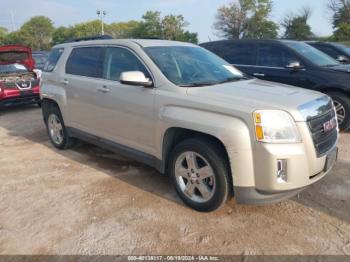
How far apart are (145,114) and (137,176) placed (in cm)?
108

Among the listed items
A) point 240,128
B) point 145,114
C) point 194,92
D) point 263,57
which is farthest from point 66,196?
point 263,57

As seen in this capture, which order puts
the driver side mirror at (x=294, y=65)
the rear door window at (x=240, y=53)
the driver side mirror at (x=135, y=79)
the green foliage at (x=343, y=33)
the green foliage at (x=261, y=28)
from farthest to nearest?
the green foliage at (x=261, y=28)
the green foliage at (x=343, y=33)
the rear door window at (x=240, y=53)
the driver side mirror at (x=294, y=65)
the driver side mirror at (x=135, y=79)

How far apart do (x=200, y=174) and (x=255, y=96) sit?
96cm

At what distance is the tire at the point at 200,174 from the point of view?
10.9 feet

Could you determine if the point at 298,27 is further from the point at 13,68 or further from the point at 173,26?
the point at 13,68

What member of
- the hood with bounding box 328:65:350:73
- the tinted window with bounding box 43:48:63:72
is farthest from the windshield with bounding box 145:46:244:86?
the hood with bounding box 328:65:350:73

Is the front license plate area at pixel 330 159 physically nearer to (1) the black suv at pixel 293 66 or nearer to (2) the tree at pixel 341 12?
(1) the black suv at pixel 293 66

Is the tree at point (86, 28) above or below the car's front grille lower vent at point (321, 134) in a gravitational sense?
above

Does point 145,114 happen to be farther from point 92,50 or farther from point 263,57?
point 263,57

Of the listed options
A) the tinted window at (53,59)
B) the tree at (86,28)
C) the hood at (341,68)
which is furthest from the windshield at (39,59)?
the tree at (86,28)

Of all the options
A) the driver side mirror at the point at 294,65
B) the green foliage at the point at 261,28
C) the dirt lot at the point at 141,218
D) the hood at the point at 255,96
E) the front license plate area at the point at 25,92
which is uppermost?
the green foliage at the point at 261,28

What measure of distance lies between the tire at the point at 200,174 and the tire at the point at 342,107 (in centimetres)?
398

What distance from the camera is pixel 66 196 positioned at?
4.10 metres

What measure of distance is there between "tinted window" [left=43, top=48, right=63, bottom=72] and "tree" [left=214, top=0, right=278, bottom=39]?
62.2 m
